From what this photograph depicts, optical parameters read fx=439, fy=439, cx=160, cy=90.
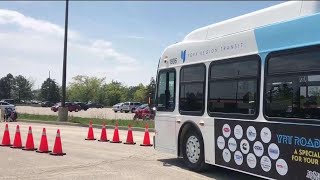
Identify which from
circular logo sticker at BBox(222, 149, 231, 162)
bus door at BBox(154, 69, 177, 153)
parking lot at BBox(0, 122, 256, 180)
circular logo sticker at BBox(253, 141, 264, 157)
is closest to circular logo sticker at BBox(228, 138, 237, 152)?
circular logo sticker at BBox(222, 149, 231, 162)

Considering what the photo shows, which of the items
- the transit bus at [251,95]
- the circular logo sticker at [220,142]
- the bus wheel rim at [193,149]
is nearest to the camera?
the transit bus at [251,95]

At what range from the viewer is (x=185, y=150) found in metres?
10.9

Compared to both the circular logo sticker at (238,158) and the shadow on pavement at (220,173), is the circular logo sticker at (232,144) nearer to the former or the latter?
the circular logo sticker at (238,158)

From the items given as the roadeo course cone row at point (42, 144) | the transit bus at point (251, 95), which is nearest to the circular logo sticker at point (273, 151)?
the transit bus at point (251, 95)

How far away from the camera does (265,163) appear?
7.93 meters

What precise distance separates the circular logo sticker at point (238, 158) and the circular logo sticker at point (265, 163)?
673 millimetres

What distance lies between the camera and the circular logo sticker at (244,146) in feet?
27.6

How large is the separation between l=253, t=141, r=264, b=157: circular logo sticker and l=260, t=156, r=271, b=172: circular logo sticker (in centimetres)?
11

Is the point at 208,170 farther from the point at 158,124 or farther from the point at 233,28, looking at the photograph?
the point at 233,28

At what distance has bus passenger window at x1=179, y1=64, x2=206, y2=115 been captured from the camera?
10148mm

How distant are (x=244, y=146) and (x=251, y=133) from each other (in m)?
0.37

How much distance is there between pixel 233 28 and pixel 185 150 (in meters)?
3.31

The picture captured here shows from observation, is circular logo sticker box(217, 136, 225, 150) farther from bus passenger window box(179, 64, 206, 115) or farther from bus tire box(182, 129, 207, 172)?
bus passenger window box(179, 64, 206, 115)

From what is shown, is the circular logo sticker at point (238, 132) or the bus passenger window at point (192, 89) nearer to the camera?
the circular logo sticker at point (238, 132)
